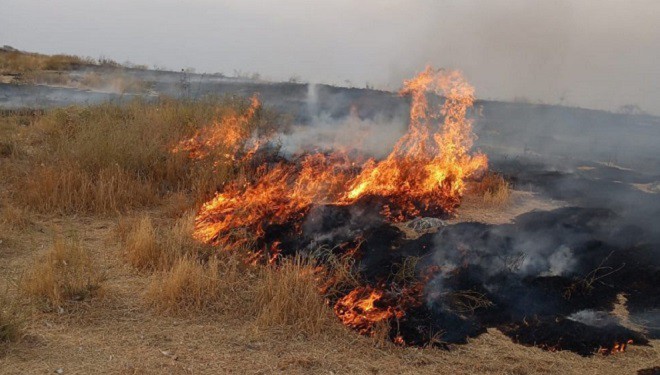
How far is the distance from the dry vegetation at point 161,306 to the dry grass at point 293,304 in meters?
0.01

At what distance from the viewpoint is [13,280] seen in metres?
4.77

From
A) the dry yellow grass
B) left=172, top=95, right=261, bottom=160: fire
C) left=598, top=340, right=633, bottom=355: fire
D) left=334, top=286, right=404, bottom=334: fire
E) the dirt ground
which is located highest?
left=172, top=95, right=261, bottom=160: fire

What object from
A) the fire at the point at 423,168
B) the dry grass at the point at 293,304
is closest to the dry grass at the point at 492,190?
the fire at the point at 423,168

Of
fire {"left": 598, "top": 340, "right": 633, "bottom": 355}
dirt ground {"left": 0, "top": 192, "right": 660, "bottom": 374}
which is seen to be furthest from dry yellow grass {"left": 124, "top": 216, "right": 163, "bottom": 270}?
fire {"left": 598, "top": 340, "right": 633, "bottom": 355}

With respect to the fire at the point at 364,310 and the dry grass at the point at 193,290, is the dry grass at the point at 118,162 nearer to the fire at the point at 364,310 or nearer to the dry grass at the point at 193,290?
the dry grass at the point at 193,290

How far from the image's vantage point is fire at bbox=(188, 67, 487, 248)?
6.11 metres

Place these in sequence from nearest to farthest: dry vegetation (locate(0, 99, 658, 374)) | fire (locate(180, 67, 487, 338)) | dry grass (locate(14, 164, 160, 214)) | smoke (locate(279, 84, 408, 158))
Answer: dry vegetation (locate(0, 99, 658, 374)) → fire (locate(180, 67, 487, 338)) → dry grass (locate(14, 164, 160, 214)) → smoke (locate(279, 84, 408, 158))

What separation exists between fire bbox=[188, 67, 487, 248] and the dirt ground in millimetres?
1525

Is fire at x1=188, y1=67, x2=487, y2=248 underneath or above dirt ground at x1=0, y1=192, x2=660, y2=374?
above

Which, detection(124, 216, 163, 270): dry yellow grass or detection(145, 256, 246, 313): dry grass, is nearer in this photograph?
detection(145, 256, 246, 313): dry grass

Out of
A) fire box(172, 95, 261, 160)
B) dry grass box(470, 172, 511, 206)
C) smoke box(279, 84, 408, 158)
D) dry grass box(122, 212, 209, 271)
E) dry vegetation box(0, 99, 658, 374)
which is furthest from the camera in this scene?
smoke box(279, 84, 408, 158)

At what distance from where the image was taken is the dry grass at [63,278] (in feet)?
14.3

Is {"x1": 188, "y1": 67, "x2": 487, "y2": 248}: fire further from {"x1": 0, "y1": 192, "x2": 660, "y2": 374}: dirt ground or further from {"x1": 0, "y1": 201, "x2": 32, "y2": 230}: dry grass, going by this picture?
{"x1": 0, "y1": 201, "x2": 32, "y2": 230}: dry grass

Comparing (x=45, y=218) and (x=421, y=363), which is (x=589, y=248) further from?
(x=45, y=218)
